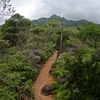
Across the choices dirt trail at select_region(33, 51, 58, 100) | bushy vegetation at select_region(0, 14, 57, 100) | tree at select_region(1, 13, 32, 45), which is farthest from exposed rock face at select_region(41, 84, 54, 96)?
tree at select_region(1, 13, 32, 45)

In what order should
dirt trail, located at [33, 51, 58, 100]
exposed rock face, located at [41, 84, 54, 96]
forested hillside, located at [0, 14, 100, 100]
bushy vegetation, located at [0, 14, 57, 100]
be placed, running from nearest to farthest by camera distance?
1. forested hillside, located at [0, 14, 100, 100]
2. bushy vegetation, located at [0, 14, 57, 100]
3. dirt trail, located at [33, 51, 58, 100]
4. exposed rock face, located at [41, 84, 54, 96]

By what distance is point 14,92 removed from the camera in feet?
45.9

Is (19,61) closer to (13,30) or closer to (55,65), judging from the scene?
(55,65)

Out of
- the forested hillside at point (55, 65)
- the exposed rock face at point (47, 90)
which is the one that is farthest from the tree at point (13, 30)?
the exposed rock face at point (47, 90)

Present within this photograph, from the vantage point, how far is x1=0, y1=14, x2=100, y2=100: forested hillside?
1103 centimetres

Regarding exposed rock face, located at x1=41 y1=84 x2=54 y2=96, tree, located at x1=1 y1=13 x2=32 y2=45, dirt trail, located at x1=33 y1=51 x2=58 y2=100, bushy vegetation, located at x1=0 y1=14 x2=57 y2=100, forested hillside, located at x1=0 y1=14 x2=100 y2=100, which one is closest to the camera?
forested hillside, located at x1=0 y1=14 x2=100 y2=100

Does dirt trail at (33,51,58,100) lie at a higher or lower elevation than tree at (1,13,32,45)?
lower

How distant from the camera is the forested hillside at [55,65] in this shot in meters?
11.0

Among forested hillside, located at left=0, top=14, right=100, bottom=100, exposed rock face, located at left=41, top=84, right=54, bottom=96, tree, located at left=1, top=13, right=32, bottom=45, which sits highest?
tree, located at left=1, top=13, right=32, bottom=45

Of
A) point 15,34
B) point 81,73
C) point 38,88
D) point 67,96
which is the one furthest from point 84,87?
point 15,34

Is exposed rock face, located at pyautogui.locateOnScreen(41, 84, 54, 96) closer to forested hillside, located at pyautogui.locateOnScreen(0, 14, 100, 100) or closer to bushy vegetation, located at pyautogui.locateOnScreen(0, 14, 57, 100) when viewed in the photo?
forested hillside, located at pyautogui.locateOnScreen(0, 14, 100, 100)

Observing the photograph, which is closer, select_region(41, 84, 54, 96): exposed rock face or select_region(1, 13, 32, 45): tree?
select_region(41, 84, 54, 96): exposed rock face

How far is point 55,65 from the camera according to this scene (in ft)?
70.5

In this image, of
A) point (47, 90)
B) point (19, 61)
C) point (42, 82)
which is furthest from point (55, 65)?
point (47, 90)
